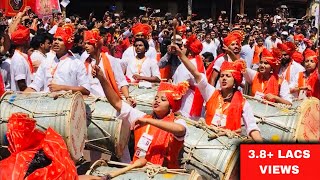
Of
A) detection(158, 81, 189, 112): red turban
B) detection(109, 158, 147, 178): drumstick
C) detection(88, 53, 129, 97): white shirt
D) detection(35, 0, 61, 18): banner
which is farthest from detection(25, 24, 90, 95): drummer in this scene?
detection(35, 0, 61, 18): banner

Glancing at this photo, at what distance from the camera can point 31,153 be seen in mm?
3594

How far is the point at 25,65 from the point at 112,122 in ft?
5.05

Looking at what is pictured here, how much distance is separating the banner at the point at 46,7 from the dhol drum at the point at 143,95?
653cm

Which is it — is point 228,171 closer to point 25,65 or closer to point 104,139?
point 104,139

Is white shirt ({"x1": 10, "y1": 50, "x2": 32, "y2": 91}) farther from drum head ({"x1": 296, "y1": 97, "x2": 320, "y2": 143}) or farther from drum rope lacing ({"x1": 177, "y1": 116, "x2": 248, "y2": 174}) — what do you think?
drum head ({"x1": 296, "y1": 97, "x2": 320, "y2": 143})

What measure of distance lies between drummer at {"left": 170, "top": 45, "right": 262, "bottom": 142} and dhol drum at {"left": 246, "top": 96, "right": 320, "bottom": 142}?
541 millimetres

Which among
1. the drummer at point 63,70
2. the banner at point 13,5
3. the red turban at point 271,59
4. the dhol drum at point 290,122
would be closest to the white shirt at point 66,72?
the drummer at point 63,70

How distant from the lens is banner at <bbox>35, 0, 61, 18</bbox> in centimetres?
1327

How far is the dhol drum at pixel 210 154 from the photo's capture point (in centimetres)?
475

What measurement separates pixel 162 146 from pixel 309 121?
1.85 m

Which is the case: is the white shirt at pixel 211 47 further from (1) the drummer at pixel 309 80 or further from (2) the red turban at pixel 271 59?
(2) the red turban at pixel 271 59

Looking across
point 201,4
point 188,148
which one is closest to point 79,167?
point 188,148

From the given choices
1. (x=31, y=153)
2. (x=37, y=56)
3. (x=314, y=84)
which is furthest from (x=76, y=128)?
(x=314, y=84)

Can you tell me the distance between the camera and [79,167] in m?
6.27
